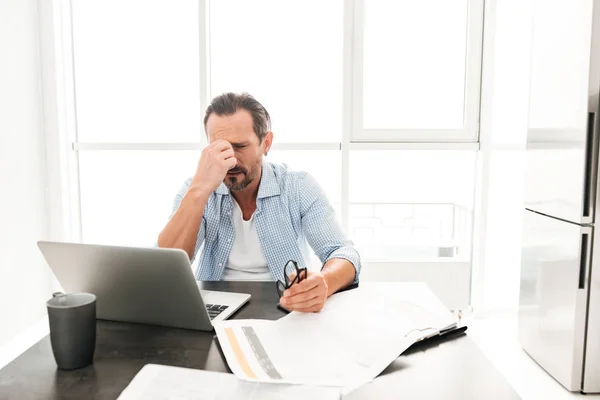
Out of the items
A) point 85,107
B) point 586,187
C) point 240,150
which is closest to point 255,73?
point 85,107

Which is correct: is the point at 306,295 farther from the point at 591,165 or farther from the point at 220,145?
the point at 591,165

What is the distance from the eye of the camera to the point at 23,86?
2.82 metres

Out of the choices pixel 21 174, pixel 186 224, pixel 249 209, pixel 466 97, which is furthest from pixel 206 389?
pixel 466 97

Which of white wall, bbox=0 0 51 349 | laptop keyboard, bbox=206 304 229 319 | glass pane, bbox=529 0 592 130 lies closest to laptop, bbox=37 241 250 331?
laptop keyboard, bbox=206 304 229 319

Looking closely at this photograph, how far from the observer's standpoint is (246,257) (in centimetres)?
170

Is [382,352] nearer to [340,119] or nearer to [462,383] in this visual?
[462,383]

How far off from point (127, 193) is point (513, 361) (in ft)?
8.14

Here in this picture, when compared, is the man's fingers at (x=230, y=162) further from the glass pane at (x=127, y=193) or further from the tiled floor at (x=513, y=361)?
the glass pane at (x=127, y=193)

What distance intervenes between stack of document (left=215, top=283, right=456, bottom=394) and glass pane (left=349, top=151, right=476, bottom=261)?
2079 millimetres

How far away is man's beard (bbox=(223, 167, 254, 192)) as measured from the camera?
168 cm

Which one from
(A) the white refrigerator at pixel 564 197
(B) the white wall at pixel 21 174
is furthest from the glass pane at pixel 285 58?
(A) the white refrigerator at pixel 564 197

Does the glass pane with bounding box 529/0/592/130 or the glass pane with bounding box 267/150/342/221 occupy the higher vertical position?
the glass pane with bounding box 529/0/592/130

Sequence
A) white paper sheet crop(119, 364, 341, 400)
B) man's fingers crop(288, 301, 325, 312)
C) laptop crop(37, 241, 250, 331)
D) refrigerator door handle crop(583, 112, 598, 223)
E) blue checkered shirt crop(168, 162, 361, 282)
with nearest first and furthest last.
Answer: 1. white paper sheet crop(119, 364, 341, 400)
2. laptop crop(37, 241, 250, 331)
3. man's fingers crop(288, 301, 325, 312)
4. blue checkered shirt crop(168, 162, 361, 282)
5. refrigerator door handle crop(583, 112, 598, 223)

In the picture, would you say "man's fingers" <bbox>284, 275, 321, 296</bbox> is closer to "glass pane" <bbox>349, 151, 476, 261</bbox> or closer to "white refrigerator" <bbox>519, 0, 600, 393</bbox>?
"white refrigerator" <bbox>519, 0, 600, 393</bbox>
